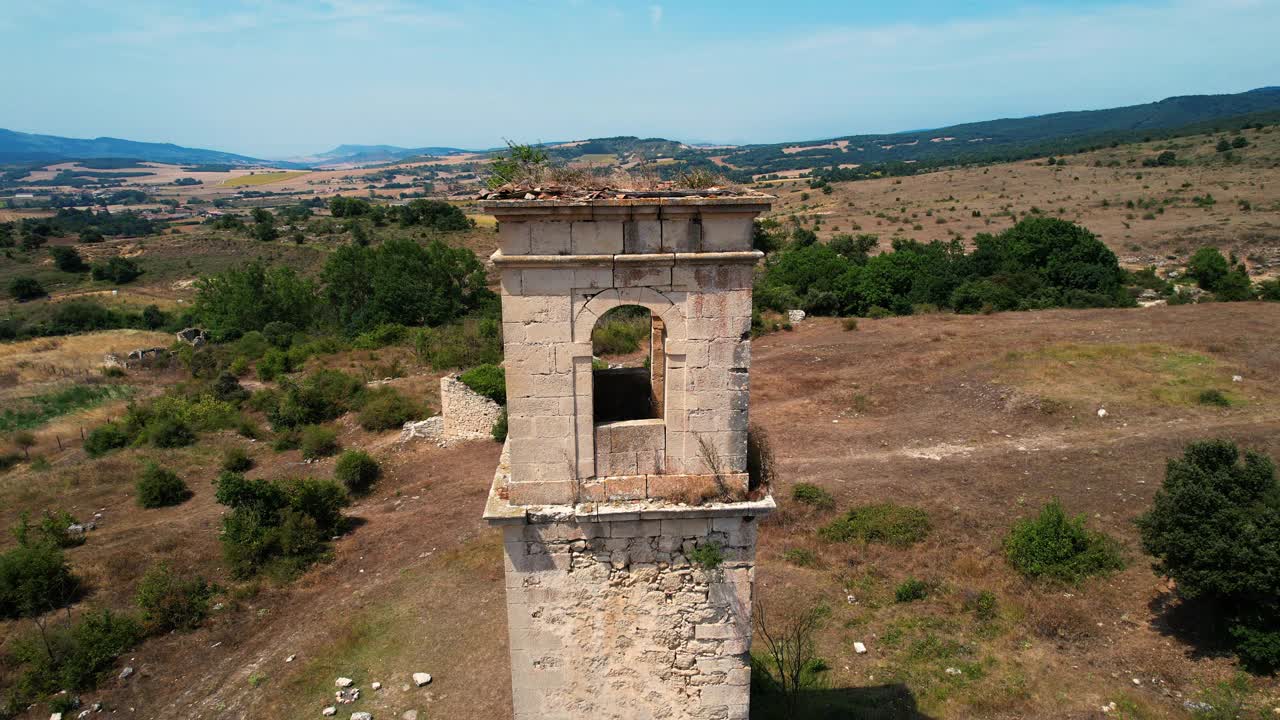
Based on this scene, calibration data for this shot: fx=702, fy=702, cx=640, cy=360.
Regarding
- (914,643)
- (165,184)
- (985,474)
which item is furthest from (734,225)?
(165,184)

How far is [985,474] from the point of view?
16641 mm

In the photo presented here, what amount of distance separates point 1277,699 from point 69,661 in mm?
17702

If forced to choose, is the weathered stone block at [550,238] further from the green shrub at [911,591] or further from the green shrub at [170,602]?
the green shrub at [170,602]

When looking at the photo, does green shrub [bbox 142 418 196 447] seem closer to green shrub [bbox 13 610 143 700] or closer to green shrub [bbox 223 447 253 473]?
green shrub [bbox 223 447 253 473]

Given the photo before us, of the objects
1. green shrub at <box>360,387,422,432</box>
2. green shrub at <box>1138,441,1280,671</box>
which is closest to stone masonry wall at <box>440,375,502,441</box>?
green shrub at <box>360,387,422,432</box>

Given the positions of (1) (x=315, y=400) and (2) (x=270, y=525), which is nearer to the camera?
(2) (x=270, y=525)

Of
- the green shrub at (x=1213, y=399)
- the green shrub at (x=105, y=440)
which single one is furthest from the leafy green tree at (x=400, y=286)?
the green shrub at (x=1213, y=399)

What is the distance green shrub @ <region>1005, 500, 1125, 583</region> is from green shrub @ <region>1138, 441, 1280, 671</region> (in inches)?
49.2

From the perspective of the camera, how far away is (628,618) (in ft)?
21.1

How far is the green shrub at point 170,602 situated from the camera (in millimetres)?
12367

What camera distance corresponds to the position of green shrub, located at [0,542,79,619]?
12.7 m

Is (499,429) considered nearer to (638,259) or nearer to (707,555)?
(707,555)

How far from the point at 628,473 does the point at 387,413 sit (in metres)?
17.6

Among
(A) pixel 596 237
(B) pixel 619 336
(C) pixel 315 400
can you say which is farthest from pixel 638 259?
(B) pixel 619 336
